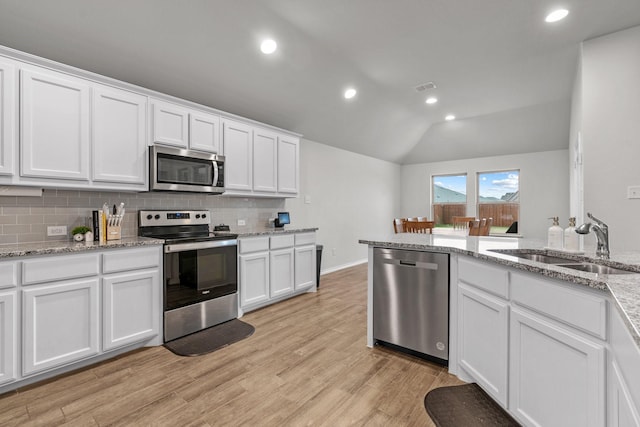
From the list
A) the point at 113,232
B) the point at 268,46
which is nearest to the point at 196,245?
the point at 113,232

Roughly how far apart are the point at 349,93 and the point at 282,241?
7.89 ft

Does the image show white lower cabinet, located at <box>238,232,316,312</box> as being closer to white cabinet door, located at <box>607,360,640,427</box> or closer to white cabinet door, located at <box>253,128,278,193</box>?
white cabinet door, located at <box>253,128,278,193</box>

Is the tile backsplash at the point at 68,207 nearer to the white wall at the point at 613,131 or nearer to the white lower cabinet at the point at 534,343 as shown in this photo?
the white lower cabinet at the point at 534,343

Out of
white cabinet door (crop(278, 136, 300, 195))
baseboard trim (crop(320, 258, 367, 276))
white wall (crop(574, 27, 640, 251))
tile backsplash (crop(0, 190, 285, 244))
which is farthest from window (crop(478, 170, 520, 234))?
tile backsplash (crop(0, 190, 285, 244))

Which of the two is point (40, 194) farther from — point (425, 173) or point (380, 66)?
point (425, 173)

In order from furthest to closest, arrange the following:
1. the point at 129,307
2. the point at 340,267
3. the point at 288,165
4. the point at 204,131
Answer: the point at 340,267
the point at 288,165
the point at 204,131
the point at 129,307

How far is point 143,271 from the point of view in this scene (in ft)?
8.45

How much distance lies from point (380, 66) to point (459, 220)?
4.50m

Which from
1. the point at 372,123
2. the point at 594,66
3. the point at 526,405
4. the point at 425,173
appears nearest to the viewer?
the point at 526,405

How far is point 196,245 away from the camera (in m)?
2.91

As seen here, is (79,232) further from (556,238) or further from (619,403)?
(556,238)

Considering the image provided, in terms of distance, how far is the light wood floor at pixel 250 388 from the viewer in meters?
1.77

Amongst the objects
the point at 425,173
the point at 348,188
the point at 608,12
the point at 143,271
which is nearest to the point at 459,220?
the point at 425,173

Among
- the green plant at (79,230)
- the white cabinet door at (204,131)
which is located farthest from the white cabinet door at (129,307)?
the white cabinet door at (204,131)
